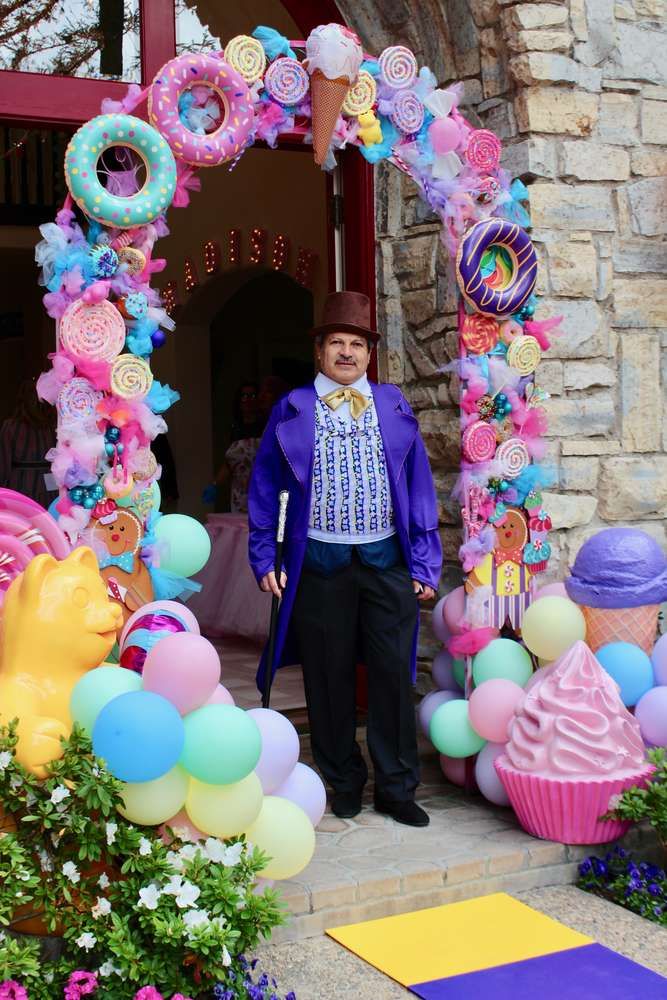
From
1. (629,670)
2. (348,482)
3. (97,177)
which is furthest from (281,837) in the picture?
(97,177)

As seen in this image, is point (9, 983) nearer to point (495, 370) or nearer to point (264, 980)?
point (264, 980)

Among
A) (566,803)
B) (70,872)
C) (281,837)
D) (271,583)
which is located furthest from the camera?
(271,583)

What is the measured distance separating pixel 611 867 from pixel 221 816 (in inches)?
55.7

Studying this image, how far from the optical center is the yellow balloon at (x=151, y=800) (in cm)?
282

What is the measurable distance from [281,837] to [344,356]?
62.5 inches

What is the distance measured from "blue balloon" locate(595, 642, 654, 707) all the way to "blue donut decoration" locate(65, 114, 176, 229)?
1.99 metres

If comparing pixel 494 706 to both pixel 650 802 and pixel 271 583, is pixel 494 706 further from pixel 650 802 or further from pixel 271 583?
pixel 271 583

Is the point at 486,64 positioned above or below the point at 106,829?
above

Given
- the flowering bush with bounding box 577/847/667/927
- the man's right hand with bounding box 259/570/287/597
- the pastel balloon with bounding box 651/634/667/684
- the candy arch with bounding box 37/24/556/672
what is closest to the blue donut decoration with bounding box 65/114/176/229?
the candy arch with bounding box 37/24/556/672

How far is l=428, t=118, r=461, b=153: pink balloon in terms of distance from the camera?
4109mm

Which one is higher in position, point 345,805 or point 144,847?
point 144,847

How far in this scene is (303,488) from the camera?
3.94 metres

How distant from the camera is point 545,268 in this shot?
4.73 m

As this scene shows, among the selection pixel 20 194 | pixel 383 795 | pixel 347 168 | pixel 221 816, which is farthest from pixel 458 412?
pixel 20 194
